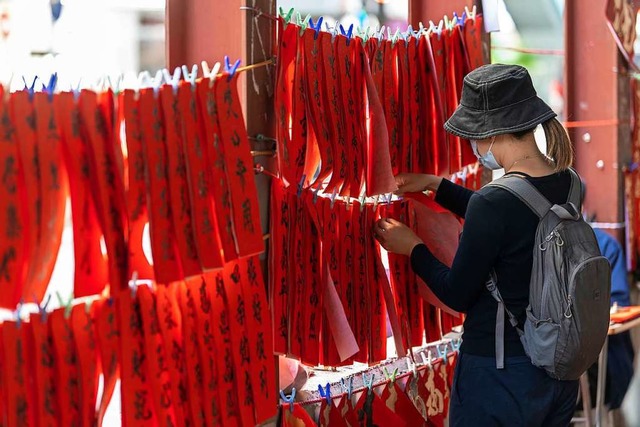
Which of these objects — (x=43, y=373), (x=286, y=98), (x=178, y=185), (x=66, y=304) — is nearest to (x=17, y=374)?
(x=43, y=373)

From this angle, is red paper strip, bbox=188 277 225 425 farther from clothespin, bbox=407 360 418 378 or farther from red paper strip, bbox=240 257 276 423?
clothespin, bbox=407 360 418 378

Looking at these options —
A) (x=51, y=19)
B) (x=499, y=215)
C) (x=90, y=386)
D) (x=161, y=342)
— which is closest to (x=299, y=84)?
(x=499, y=215)

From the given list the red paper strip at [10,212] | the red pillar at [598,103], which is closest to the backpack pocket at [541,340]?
the red paper strip at [10,212]

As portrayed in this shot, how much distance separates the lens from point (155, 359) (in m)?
1.92

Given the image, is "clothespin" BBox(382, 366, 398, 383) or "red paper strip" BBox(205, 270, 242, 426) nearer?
"red paper strip" BBox(205, 270, 242, 426)

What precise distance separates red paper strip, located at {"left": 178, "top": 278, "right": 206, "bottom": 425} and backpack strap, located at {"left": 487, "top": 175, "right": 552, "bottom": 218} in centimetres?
84

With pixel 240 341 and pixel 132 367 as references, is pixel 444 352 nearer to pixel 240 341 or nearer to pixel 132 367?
pixel 240 341

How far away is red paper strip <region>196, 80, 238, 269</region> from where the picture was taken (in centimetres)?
201

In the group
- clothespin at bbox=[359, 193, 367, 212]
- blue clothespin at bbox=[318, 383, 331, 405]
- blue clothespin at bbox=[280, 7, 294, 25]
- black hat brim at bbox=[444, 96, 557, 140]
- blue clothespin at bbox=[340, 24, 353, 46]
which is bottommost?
blue clothespin at bbox=[318, 383, 331, 405]

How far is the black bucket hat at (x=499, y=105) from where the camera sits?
7.72 feet

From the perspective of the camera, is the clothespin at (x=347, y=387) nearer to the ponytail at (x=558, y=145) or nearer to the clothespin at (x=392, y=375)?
the clothespin at (x=392, y=375)

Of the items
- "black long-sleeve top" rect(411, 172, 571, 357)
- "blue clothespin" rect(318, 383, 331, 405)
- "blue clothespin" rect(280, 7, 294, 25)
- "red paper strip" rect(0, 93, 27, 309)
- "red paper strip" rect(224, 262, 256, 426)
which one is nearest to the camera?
"red paper strip" rect(0, 93, 27, 309)

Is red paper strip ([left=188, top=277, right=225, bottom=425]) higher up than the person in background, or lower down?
higher up

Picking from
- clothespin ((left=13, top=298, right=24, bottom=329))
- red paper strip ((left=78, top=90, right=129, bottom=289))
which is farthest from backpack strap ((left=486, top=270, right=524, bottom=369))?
clothespin ((left=13, top=298, right=24, bottom=329))
